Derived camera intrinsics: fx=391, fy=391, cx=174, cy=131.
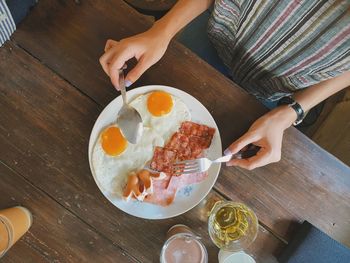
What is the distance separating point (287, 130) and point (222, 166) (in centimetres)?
22

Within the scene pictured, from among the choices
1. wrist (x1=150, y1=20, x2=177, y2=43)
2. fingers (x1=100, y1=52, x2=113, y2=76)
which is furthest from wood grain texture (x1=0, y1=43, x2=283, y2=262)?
wrist (x1=150, y1=20, x2=177, y2=43)

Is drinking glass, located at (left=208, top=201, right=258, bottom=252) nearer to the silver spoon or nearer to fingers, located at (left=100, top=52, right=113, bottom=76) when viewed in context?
the silver spoon

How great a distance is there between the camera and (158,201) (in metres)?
1.10

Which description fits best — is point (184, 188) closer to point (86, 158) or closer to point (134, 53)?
point (86, 158)

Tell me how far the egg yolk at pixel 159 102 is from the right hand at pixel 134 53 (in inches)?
3.0

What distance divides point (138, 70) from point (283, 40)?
40cm

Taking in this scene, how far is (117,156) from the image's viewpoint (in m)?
1.13

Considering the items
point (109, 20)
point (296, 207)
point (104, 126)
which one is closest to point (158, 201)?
point (104, 126)

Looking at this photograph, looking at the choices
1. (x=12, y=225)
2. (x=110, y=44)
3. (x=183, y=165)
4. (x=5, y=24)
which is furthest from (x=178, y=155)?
(x=5, y=24)

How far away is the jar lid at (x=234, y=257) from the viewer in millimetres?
1108

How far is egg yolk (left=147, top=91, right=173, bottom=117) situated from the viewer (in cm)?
112

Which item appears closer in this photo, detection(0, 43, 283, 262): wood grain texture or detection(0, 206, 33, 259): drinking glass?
detection(0, 206, 33, 259): drinking glass

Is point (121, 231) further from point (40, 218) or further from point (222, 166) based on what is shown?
point (222, 166)

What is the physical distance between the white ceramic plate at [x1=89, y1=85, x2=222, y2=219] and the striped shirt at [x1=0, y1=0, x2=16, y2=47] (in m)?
0.34
